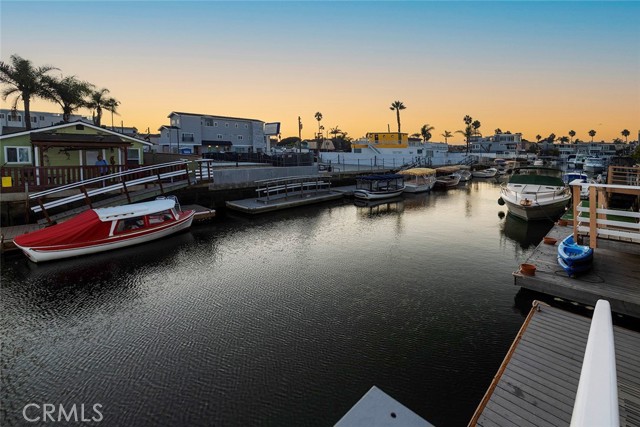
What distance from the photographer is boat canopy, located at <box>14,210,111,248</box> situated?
14.6m

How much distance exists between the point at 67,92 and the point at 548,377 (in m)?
48.4

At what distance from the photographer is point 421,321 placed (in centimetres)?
1010

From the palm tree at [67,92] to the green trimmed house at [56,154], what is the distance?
1745cm

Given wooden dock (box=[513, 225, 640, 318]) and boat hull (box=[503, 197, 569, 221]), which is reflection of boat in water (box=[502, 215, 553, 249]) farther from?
wooden dock (box=[513, 225, 640, 318])

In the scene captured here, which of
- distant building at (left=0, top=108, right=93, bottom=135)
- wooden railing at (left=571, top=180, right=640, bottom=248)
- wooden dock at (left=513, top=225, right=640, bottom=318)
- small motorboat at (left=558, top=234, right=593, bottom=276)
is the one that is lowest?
wooden dock at (left=513, top=225, right=640, bottom=318)

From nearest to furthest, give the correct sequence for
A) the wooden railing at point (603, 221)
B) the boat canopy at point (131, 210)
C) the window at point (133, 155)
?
the wooden railing at point (603, 221) → the boat canopy at point (131, 210) → the window at point (133, 155)

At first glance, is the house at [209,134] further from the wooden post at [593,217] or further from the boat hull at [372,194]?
the wooden post at [593,217]

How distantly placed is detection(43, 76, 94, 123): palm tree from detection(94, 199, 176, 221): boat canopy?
28.3m

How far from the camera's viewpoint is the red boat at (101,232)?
14578mm

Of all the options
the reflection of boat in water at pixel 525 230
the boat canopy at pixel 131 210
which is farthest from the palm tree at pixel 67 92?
the reflection of boat in water at pixel 525 230

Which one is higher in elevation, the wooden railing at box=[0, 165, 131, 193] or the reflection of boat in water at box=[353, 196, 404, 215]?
the wooden railing at box=[0, 165, 131, 193]

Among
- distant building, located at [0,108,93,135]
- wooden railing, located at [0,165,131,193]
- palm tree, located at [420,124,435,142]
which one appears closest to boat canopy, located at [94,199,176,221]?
wooden railing, located at [0,165,131,193]

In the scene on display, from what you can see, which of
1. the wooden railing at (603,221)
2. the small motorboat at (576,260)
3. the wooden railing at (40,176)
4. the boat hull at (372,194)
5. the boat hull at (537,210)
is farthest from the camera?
the boat hull at (372,194)

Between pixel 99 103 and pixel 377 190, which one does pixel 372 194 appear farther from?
pixel 99 103
